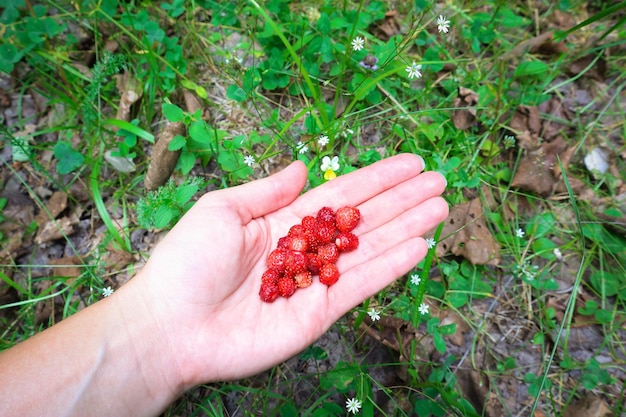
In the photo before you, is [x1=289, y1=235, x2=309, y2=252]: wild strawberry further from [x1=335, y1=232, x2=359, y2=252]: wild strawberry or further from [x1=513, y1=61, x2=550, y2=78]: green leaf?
[x1=513, y1=61, x2=550, y2=78]: green leaf

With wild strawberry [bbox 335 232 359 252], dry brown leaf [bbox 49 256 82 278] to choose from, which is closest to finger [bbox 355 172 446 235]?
wild strawberry [bbox 335 232 359 252]

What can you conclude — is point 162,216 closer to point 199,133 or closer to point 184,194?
point 184,194

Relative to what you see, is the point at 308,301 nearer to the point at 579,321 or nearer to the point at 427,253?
the point at 427,253

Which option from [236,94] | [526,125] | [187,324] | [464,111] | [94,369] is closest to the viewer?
[94,369]

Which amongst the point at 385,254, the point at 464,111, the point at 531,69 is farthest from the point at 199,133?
the point at 531,69

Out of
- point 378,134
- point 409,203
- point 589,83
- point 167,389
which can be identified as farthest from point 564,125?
point 167,389

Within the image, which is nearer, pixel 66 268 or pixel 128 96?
pixel 66 268
